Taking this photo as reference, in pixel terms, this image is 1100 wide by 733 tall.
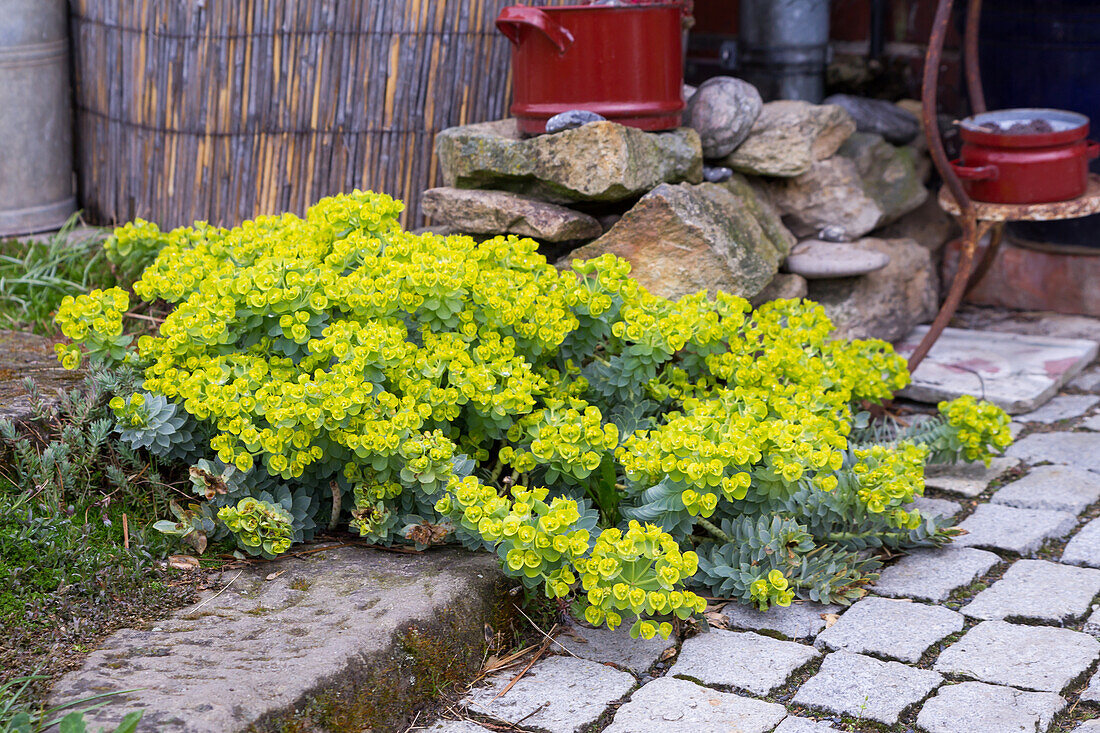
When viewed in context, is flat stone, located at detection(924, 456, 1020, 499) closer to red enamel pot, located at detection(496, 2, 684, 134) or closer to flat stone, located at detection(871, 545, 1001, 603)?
flat stone, located at detection(871, 545, 1001, 603)

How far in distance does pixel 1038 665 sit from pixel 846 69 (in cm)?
319

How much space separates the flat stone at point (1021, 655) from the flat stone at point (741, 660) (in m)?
0.30

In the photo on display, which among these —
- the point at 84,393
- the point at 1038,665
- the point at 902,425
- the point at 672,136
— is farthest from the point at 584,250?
the point at 1038,665

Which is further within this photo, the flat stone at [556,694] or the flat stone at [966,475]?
the flat stone at [966,475]

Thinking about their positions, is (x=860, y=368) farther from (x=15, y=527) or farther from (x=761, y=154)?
(x=15, y=527)

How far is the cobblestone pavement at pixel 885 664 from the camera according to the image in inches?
77.7

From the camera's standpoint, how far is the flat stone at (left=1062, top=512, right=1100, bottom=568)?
257 cm

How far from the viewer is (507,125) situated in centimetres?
357

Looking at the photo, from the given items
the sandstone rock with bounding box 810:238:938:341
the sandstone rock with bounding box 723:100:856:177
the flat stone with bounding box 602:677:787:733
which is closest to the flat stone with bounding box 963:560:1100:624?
the flat stone with bounding box 602:677:787:733

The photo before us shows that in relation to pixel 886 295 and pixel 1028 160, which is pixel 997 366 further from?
pixel 1028 160

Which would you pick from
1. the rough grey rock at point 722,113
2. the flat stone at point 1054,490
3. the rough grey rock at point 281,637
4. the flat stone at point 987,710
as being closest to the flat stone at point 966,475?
the flat stone at point 1054,490

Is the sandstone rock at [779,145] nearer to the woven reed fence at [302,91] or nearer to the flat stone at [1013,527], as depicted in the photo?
the woven reed fence at [302,91]

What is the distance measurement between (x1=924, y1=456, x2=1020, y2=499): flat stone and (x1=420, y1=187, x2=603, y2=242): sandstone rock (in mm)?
1261

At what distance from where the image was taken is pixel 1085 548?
2.63 meters
